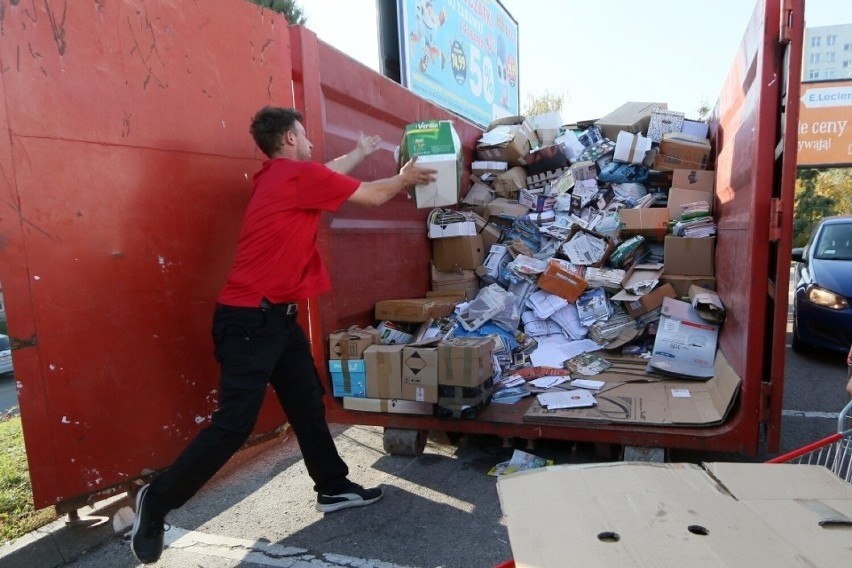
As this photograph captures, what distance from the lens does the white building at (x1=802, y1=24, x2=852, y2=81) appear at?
58.5 feet

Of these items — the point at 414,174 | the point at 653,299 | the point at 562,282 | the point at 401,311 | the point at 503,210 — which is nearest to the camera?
the point at 414,174

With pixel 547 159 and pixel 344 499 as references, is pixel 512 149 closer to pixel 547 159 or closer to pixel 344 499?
pixel 547 159

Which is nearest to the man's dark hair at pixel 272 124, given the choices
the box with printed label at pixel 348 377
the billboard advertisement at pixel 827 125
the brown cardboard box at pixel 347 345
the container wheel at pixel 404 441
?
the brown cardboard box at pixel 347 345

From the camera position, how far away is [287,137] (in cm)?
249

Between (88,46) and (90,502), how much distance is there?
70.5 inches

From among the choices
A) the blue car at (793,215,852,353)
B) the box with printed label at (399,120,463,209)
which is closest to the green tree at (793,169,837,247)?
the blue car at (793,215,852,353)

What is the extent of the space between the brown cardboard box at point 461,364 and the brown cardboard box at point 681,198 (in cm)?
229

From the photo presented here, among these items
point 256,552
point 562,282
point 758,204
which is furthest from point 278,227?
point 562,282

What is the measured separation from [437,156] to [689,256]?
6.88ft

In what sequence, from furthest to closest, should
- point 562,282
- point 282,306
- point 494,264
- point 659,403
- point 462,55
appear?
point 462,55, point 494,264, point 562,282, point 659,403, point 282,306

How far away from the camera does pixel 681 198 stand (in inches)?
169

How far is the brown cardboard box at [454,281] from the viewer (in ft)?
14.2

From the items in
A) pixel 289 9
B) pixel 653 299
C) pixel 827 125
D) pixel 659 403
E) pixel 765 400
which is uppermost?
pixel 289 9

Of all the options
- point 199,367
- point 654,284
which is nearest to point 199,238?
point 199,367
